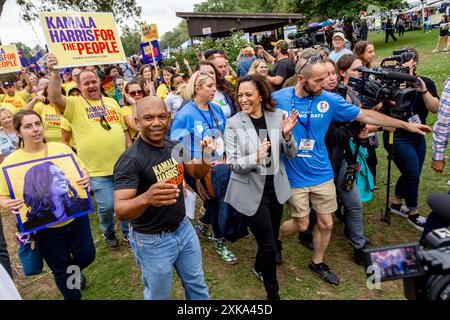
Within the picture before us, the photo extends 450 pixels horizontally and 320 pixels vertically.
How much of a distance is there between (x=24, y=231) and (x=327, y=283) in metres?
2.70

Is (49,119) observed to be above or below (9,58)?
below

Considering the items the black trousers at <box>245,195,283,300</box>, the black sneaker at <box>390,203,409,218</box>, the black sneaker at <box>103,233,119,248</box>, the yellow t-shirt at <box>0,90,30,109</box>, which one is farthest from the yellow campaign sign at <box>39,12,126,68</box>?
the yellow t-shirt at <box>0,90,30,109</box>

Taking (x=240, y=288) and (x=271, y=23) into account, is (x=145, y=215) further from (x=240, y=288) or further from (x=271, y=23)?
(x=271, y=23)

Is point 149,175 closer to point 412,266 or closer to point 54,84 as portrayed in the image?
point 412,266

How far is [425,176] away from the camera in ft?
16.5

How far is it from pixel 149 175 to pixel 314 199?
1.66 m

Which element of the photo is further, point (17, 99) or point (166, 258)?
point (17, 99)

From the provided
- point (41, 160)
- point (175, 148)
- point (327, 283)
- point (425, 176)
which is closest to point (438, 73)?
point (425, 176)

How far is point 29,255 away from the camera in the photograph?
2975 mm

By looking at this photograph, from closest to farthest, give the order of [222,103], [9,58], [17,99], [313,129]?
[313,129] < [222,103] < [9,58] < [17,99]

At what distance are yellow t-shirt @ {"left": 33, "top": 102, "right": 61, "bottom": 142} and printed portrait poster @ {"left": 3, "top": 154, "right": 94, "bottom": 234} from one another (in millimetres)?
2315

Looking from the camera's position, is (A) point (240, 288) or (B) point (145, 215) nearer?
(B) point (145, 215)

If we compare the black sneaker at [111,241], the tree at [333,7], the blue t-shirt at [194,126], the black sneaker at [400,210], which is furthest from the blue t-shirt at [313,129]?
the tree at [333,7]

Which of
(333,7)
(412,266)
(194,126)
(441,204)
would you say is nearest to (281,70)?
(194,126)
